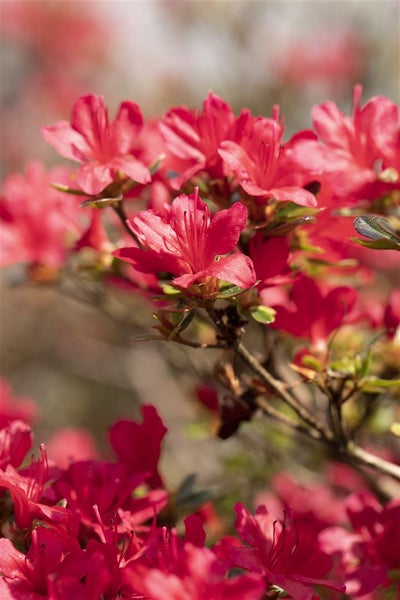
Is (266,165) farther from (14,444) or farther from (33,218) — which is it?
(33,218)

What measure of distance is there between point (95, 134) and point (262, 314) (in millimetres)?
407

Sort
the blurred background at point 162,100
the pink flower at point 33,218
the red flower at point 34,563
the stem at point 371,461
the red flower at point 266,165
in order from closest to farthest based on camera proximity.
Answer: the red flower at point 34,563 < the red flower at point 266,165 < the stem at point 371,461 < the pink flower at point 33,218 < the blurred background at point 162,100

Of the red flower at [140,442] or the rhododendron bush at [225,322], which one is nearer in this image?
the rhododendron bush at [225,322]

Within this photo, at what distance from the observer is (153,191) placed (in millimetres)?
1344

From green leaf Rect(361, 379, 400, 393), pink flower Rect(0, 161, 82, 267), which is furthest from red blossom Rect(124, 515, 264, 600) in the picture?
pink flower Rect(0, 161, 82, 267)

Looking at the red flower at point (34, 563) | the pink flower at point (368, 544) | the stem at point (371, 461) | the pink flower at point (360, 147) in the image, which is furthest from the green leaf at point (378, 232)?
the red flower at point (34, 563)

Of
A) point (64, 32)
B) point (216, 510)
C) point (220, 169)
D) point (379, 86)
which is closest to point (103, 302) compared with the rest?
point (216, 510)

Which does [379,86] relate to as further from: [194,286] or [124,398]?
[194,286]

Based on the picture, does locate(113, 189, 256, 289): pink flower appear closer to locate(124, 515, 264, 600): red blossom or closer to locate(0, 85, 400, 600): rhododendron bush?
locate(0, 85, 400, 600): rhododendron bush

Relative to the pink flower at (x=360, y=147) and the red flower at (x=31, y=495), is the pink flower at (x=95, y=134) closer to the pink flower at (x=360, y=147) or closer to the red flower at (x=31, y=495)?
the pink flower at (x=360, y=147)

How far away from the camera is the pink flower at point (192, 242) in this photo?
3.14 ft

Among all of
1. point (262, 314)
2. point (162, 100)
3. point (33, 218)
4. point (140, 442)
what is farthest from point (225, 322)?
point (162, 100)

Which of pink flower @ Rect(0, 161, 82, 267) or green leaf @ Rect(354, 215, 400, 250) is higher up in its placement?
green leaf @ Rect(354, 215, 400, 250)

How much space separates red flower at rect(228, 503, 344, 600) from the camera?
0.93 meters
